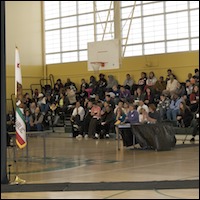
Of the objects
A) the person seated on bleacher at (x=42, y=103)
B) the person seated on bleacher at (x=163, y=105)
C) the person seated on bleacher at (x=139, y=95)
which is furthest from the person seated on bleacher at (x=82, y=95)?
the person seated on bleacher at (x=163, y=105)

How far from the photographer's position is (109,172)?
948 centimetres

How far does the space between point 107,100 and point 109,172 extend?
10.7 m

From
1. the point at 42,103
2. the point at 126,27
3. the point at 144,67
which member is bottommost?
the point at 42,103

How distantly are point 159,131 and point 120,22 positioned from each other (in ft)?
36.1

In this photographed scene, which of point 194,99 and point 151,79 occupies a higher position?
point 151,79

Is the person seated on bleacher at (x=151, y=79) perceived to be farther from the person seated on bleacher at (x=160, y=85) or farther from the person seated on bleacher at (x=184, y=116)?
the person seated on bleacher at (x=184, y=116)

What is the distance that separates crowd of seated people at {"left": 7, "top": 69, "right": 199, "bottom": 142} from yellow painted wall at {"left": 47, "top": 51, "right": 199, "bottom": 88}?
481mm

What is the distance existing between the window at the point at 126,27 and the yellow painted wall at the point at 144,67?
0.41 meters

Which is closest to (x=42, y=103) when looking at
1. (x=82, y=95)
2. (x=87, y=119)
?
(x=82, y=95)

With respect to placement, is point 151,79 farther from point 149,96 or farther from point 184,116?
point 184,116

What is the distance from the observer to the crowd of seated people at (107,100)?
61.3 feet

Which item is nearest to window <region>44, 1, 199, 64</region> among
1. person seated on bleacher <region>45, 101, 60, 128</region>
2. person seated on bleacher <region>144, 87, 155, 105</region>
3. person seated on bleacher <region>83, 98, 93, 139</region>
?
person seated on bleacher <region>144, 87, 155, 105</region>

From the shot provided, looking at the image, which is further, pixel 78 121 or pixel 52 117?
pixel 52 117

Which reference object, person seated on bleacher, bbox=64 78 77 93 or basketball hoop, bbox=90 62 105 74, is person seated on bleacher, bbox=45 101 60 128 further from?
basketball hoop, bbox=90 62 105 74
